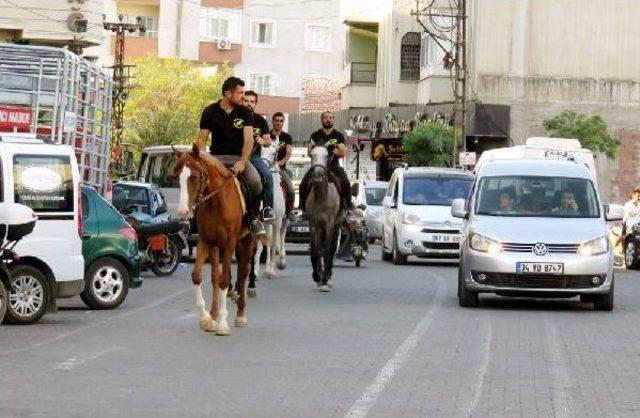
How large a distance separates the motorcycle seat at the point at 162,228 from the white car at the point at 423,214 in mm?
6393

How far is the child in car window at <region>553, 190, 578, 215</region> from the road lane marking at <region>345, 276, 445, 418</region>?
284cm

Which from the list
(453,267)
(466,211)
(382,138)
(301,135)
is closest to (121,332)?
(466,211)

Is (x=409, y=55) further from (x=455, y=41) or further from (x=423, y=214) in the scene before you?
(x=423, y=214)

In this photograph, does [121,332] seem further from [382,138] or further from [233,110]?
[382,138]

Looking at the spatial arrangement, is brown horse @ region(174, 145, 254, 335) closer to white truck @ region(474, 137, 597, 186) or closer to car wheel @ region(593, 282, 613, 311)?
car wheel @ region(593, 282, 613, 311)

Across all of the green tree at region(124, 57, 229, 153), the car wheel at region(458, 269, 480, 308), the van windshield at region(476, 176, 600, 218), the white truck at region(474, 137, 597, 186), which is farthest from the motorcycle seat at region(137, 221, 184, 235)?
the green tree at region(124, 57, 229, 153)

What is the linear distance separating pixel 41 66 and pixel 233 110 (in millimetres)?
7321

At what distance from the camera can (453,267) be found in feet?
123

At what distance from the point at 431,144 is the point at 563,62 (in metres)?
5.92

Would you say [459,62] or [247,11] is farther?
[247,11]

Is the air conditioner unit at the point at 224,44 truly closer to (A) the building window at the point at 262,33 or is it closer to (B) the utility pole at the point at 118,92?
(A) the building window at the point at 262,33

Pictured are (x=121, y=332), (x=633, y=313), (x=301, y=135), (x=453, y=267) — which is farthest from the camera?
(x=301, y=135)

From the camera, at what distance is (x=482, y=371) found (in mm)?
14742

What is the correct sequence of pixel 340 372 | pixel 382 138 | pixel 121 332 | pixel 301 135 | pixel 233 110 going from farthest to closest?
pixel 301 135 < pixel 382 138 < pixel 233 110 < pixel 121 332 < pixel 340 372
